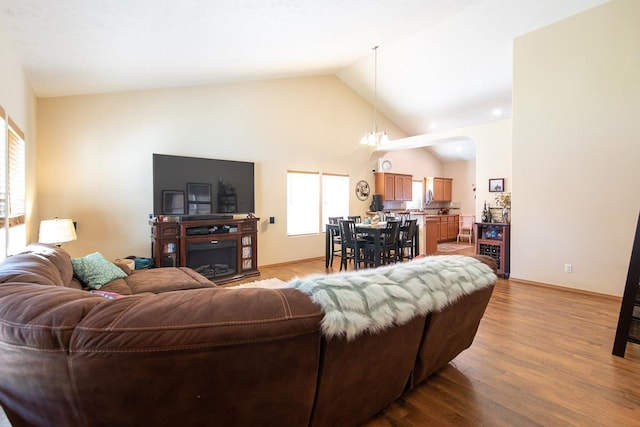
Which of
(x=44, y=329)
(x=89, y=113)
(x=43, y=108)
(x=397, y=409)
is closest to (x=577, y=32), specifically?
(x=397, y=409)

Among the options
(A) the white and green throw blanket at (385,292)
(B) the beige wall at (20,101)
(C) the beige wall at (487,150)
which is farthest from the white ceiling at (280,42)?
(A) the white and green throw blanket at (385,292)

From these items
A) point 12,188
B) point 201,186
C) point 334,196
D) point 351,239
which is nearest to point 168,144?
point 201,186

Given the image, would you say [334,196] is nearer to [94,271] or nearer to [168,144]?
[168,144]

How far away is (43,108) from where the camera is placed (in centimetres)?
363

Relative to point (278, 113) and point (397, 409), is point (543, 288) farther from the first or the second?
point (278, 113)

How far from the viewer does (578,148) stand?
3975 mm

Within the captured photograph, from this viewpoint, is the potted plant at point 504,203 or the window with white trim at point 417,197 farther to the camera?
the window with white trim at point 417,197

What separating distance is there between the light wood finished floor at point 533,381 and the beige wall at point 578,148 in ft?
3.44

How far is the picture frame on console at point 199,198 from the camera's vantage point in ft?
14.6

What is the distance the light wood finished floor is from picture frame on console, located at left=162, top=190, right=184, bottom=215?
381 cm

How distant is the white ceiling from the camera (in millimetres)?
2422

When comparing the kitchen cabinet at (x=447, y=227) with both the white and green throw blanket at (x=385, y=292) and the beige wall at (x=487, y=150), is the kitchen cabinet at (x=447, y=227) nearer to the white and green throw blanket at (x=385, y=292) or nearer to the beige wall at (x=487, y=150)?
the beige wall at (x=487, y=150)

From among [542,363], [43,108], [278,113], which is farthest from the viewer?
[278,113]

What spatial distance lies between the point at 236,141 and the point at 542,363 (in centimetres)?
494
